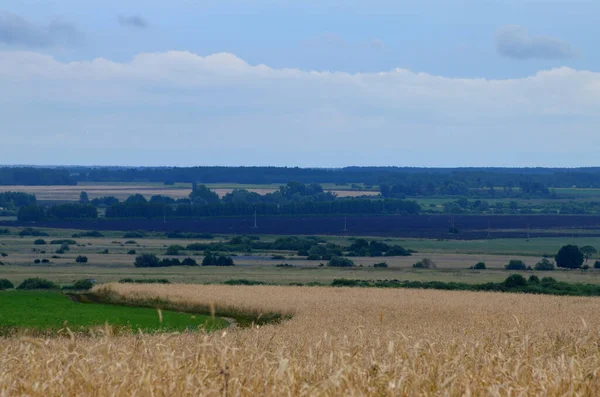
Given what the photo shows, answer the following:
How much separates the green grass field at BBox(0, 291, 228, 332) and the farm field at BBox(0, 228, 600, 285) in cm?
2586

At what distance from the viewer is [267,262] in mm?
116250

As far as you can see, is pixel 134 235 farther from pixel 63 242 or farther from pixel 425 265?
pixel 425 265

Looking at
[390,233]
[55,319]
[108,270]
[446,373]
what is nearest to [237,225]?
[390,233]

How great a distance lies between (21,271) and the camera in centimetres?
9738

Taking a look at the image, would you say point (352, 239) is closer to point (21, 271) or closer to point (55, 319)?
point (21, 271)

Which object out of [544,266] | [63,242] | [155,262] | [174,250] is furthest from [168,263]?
[544,266]

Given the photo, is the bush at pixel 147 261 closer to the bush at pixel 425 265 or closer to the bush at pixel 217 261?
the bush at pixel 217 261

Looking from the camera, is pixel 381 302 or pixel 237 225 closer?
pixel 381 302

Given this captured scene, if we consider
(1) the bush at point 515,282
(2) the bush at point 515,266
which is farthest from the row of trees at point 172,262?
(1) the bush at point 515,282

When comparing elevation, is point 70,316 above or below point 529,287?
above

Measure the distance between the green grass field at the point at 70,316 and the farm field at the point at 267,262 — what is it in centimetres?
2586

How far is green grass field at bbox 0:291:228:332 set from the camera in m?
40.0

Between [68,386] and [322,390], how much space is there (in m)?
2.18

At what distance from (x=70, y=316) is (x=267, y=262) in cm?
7171
